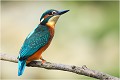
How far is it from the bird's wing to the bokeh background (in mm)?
3661

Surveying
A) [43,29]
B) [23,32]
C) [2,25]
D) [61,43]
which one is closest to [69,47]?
[61,43]

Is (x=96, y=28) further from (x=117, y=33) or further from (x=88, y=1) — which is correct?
(x=88, y=1)

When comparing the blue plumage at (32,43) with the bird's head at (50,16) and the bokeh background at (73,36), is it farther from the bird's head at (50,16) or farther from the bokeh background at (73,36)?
the bokeh background at (73,36)

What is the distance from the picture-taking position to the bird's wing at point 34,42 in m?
3.66

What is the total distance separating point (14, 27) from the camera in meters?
9.87

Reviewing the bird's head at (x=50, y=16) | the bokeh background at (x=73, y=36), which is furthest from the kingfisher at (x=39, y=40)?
the bokeh background at (x=73, y=36)

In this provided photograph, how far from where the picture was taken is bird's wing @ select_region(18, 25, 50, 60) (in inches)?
144

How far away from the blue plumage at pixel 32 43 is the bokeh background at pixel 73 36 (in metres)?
3.67

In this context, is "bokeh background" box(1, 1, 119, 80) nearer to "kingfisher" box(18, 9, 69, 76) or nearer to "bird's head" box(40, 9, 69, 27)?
"kingfisher" box(18, 9, 69, 76)

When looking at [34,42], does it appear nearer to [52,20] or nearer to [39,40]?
[39,40]

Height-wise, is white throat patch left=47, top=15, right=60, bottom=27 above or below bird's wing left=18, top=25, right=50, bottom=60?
above

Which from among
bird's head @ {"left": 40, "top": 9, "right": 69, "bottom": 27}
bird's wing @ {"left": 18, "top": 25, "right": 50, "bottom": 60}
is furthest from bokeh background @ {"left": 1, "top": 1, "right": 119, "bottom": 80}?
bird's head @ {"left": 40, "top": 9, "right": 69, "bottom": 27}

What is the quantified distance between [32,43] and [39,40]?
11cm

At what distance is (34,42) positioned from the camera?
3.78 meters
